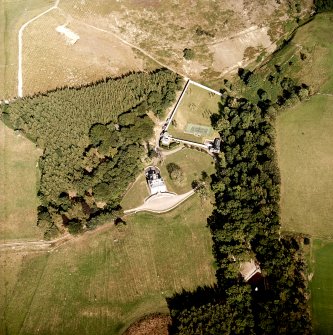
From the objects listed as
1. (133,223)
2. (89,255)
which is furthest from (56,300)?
(133,223)

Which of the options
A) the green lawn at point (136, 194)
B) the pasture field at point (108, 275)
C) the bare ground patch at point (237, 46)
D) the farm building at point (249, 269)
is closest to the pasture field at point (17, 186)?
the pasture field at point (108, 275)

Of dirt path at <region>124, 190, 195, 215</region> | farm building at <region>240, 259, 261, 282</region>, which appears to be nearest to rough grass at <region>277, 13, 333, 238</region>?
farm building at <region>240, 259, 261, 282</region>

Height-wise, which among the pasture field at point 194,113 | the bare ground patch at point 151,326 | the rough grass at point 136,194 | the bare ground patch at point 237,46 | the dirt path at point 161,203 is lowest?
the bare ground patch at point 151,326

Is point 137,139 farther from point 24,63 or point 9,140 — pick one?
point 24,63

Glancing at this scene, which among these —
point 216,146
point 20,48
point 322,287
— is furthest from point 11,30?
point 322,287

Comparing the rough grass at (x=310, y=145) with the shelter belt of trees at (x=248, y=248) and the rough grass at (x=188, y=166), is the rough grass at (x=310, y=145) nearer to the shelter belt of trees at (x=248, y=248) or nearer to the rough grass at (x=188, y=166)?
the shelter belt of trees at (x=248, y=248)

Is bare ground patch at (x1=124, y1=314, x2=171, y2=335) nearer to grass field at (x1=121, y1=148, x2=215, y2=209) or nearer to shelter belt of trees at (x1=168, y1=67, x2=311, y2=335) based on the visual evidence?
shelter belt of trees at (x1=168, y1=67, x2=311, y2=335)
